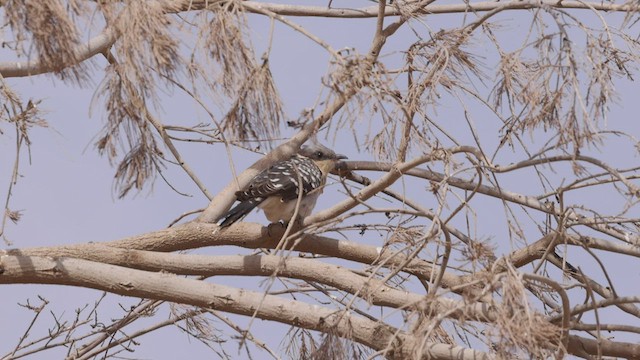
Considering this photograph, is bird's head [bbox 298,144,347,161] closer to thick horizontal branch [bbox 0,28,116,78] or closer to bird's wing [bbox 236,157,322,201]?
bird's wing [bbox 236,157,322,201]

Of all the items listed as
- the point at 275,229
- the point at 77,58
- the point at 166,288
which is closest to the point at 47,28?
the point at 77,58

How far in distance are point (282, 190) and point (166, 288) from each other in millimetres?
1303

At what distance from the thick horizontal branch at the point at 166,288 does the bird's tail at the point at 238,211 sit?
818mm

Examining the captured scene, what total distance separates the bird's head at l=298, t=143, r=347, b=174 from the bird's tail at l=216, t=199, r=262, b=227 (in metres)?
1.07

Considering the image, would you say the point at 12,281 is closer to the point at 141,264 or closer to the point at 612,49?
the point at 141,264

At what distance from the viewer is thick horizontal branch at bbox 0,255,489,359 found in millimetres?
4512

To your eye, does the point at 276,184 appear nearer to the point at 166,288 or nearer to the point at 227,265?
the point at 227,265

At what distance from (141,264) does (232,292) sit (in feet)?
2.24

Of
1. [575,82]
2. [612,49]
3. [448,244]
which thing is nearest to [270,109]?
[448,244]

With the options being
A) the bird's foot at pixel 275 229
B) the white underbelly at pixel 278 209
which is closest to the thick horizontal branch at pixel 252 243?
the bird's foot at pixel 275 229

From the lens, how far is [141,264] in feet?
16.7

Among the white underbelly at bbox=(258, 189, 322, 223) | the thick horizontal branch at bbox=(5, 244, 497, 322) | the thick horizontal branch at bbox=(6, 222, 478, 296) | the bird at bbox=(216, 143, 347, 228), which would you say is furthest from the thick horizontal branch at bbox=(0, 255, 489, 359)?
the white underbelly at bbox=(258, 189, 322, 223)

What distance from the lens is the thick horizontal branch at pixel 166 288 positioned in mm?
4512

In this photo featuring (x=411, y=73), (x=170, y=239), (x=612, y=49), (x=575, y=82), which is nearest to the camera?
(x=575, y=82)
